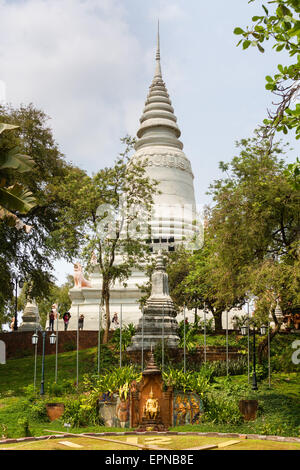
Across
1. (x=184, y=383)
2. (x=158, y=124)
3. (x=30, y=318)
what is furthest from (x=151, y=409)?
(x=158, y=124)

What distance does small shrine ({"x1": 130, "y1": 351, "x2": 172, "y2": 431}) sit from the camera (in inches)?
509

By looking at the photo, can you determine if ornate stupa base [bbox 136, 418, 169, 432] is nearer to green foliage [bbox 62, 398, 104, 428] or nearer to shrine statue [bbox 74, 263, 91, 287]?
green foliage [bbox 62, 398, 104, 428]

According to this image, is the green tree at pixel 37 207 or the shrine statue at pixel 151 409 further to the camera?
the green tree at pixel 37 207

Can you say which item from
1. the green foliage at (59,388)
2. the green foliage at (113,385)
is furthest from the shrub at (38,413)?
the green foliage at (59,388)

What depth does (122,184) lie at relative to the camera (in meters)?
20.1

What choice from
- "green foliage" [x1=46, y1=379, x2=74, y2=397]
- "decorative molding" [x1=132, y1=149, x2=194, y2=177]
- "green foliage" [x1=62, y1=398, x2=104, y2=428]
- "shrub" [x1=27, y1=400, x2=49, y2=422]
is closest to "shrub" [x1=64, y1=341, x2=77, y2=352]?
"green foliage" [x1=46, y1=379, x2=74, y2=397]

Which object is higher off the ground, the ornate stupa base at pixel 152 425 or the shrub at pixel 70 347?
the shrub at pixel 70 347

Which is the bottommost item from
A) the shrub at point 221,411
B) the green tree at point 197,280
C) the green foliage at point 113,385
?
the shrub at point 221,411

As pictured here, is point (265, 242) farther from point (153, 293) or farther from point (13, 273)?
point (13, 273)

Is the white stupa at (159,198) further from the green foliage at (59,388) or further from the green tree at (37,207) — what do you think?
the green foliage at (59,388)

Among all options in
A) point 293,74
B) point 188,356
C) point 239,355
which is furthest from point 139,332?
point 293,74

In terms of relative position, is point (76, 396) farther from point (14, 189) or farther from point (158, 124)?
point (158, 124)

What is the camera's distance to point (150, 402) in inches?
510

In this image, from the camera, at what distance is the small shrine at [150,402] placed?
1292 centimetres
